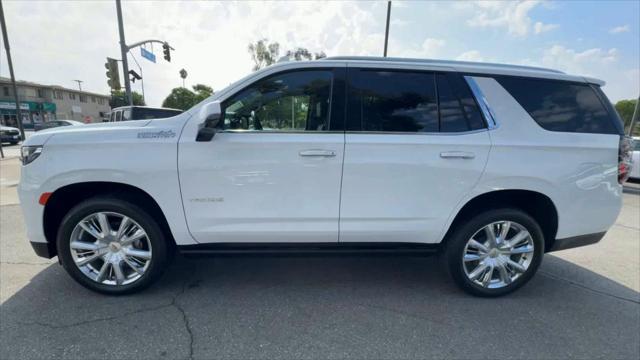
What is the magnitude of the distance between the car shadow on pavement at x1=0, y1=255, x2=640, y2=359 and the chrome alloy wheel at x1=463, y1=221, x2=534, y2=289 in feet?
0.73

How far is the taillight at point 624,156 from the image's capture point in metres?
2.80

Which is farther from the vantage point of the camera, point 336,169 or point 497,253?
point 497,253

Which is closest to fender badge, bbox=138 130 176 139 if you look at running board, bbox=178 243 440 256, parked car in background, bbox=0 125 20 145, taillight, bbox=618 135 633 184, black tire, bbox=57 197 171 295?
black tire, bbox=57 197 171 295

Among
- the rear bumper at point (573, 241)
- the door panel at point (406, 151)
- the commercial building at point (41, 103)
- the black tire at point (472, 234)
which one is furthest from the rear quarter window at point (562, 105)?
the commercial building at point (41, 103)

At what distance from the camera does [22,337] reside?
2.25 metres

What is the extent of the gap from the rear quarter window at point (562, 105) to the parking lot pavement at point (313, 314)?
1585mm

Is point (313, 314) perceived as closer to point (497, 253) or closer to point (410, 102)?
point (497, 253)

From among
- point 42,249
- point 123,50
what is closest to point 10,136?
point 123,50

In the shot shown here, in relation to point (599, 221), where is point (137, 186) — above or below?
above

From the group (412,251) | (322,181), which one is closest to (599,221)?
(412,251)

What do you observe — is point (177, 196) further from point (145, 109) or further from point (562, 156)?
point (145, 109)

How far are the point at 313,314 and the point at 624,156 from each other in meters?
3.04

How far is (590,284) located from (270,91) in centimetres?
371

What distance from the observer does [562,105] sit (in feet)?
9.17
